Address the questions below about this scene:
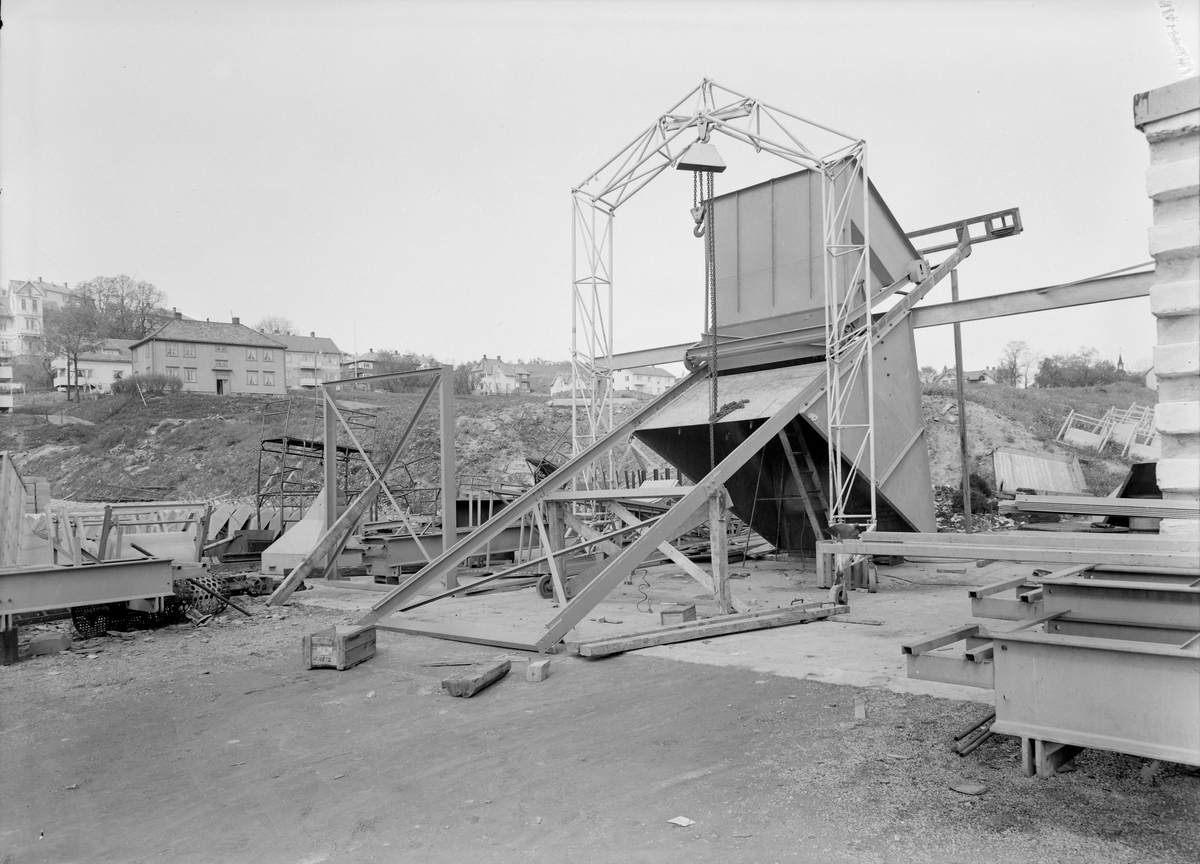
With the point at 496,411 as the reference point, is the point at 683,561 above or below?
below

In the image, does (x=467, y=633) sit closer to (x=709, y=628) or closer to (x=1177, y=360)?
(x=709, y=628)

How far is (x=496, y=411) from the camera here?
37.0 metres

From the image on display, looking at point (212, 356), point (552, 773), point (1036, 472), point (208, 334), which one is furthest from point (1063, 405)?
point (208, 334)

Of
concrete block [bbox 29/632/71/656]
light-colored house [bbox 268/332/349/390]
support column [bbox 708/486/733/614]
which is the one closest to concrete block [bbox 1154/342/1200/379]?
support column [bbox 708/486/733/614]

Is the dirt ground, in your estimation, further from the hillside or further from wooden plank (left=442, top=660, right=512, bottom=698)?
the hillside

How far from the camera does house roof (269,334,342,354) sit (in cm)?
7775

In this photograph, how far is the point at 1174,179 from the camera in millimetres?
3607

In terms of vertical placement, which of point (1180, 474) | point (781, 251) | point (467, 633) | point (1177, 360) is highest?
point (781, 251)

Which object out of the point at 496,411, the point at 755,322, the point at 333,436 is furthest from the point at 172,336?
the point at 755,322

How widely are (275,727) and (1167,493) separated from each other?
5.30 meters

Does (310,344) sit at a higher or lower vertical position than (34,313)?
higher

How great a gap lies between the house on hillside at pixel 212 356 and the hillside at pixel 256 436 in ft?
27.1

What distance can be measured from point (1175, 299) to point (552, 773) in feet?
12.4

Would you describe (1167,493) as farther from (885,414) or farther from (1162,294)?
(885,414)
